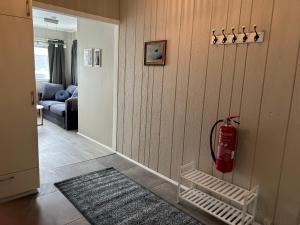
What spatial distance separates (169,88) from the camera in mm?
2711

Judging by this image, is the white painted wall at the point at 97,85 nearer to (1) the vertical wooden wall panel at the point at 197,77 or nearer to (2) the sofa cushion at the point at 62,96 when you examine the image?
(1) the vertical wooden wall panel at the point at 197,77

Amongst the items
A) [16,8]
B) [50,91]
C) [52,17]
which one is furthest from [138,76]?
[50,91]

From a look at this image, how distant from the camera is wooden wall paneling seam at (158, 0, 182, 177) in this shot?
8.43ft

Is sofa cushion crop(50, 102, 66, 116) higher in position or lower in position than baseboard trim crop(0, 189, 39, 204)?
higher

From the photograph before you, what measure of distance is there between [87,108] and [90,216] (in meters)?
2.53

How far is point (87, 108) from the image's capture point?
4.33m

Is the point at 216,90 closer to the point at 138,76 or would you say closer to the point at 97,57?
the point at 138,76

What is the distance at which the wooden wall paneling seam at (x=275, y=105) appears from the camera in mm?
1769

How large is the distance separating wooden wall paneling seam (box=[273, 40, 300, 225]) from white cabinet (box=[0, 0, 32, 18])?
7.55 ft

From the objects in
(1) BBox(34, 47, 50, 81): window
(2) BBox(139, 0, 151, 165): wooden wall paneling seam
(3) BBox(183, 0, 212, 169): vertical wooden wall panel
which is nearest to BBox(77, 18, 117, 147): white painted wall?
(2) BBox(139, 0, 151, 165): wooden wall paneling seam

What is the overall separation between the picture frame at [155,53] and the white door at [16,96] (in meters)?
1.32

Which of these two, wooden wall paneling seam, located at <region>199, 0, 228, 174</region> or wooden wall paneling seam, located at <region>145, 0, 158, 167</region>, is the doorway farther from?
wooden wall paneling seam, located at <region>199, 0, 228, 174</region>

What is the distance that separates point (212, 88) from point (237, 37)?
1.69 ft

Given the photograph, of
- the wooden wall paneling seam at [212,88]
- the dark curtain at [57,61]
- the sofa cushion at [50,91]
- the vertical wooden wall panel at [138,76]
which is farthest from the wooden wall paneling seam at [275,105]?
the dark curtain at [57,61]
